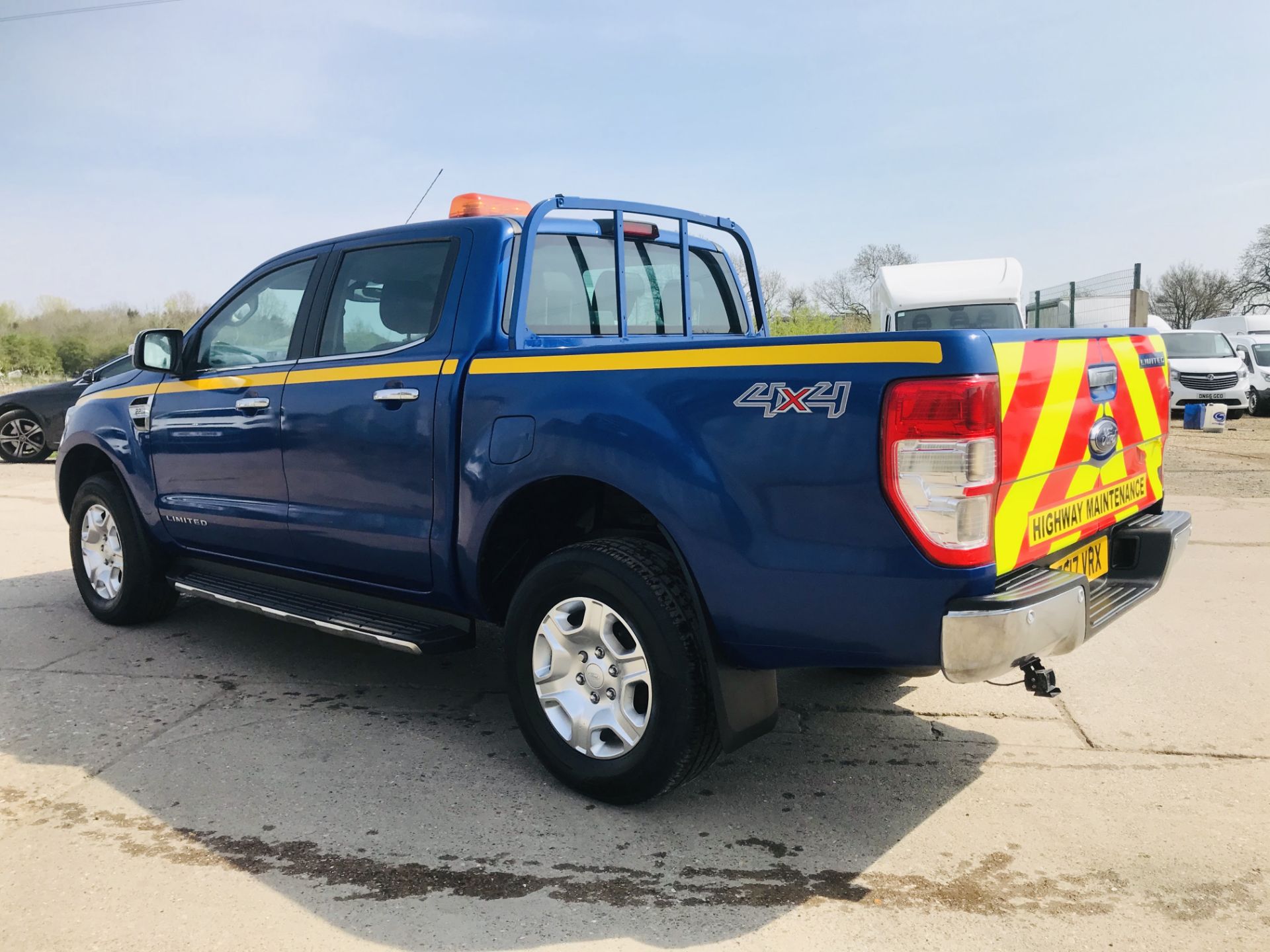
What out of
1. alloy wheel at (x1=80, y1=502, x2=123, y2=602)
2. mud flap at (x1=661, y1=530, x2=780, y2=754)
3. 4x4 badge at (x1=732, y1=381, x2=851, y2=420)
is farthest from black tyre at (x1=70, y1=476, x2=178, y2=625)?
4x4 badge at (x1=732, y1=381, x2=851, y2=420)

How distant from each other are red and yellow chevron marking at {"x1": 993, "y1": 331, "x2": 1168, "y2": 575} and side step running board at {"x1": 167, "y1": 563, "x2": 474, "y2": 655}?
6.66 ft

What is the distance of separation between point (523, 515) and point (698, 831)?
1.22 m

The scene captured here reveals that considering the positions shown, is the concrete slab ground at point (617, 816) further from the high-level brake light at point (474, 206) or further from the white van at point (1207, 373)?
the white van at point (1207, 373)

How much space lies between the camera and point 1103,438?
3246 mm

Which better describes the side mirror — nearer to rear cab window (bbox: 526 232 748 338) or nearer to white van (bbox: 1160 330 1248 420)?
rear cab window (bbox: 526 232 748 338)

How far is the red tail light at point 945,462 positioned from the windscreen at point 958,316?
11324 mm

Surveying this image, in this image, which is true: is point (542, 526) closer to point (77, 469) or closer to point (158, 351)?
point (158, 351)

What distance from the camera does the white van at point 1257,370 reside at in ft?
65.6

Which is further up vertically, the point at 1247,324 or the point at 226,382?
the point at 1247,324

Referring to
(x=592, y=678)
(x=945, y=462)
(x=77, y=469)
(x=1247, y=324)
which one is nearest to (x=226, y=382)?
(x=77, y=469)

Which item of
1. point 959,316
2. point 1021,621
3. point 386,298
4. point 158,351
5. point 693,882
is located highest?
point 959,316

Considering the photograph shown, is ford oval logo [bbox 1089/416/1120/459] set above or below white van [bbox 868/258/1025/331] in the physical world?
below

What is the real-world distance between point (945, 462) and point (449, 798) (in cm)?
193

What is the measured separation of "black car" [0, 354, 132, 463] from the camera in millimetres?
13531
